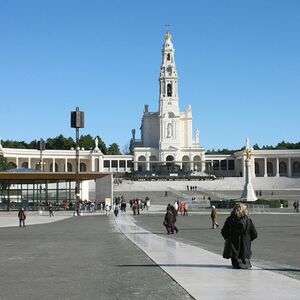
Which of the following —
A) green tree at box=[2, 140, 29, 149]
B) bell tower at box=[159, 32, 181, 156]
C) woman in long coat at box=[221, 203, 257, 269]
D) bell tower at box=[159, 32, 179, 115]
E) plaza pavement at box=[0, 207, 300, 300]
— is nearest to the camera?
plaza pavement at box=[0, 207, 300, 300]

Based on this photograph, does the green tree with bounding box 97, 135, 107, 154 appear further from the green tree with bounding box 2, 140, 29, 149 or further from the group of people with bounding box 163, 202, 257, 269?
the group of people with bounding box 163, 202, 257, 269

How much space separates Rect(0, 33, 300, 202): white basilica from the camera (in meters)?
138

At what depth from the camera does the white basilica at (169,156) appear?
452 ft

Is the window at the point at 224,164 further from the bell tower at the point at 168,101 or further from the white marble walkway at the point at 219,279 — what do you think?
the white marble walkway at the point at 219,279

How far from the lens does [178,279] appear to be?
1012 cm

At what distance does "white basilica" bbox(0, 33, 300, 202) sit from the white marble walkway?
12167 centimetres

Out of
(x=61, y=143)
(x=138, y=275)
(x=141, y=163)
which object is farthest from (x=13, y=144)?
(x=138, y=275)

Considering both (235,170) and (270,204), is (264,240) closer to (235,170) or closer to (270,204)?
(270,204)

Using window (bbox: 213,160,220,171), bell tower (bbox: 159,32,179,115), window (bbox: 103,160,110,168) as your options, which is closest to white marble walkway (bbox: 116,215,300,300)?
bell tower (bbox: 159,32,179,115)

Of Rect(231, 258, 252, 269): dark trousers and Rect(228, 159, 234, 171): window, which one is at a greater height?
Rect(228, 159, 234, 171): window

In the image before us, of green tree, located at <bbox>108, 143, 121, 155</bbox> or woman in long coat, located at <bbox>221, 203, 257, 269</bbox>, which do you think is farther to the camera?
green tree, located at <bbox>108, 143, 121, 155</bbox>

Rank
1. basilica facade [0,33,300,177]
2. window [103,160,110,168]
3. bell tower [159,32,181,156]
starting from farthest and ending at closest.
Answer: window [103,160,110,168], bell tower [159,32,181,156], basilica facade [0,33,300,177]

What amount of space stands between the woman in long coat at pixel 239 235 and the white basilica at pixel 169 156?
12389 centimetres

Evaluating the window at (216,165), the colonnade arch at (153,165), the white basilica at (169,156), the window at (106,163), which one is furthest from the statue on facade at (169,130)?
the window at (106,163)
